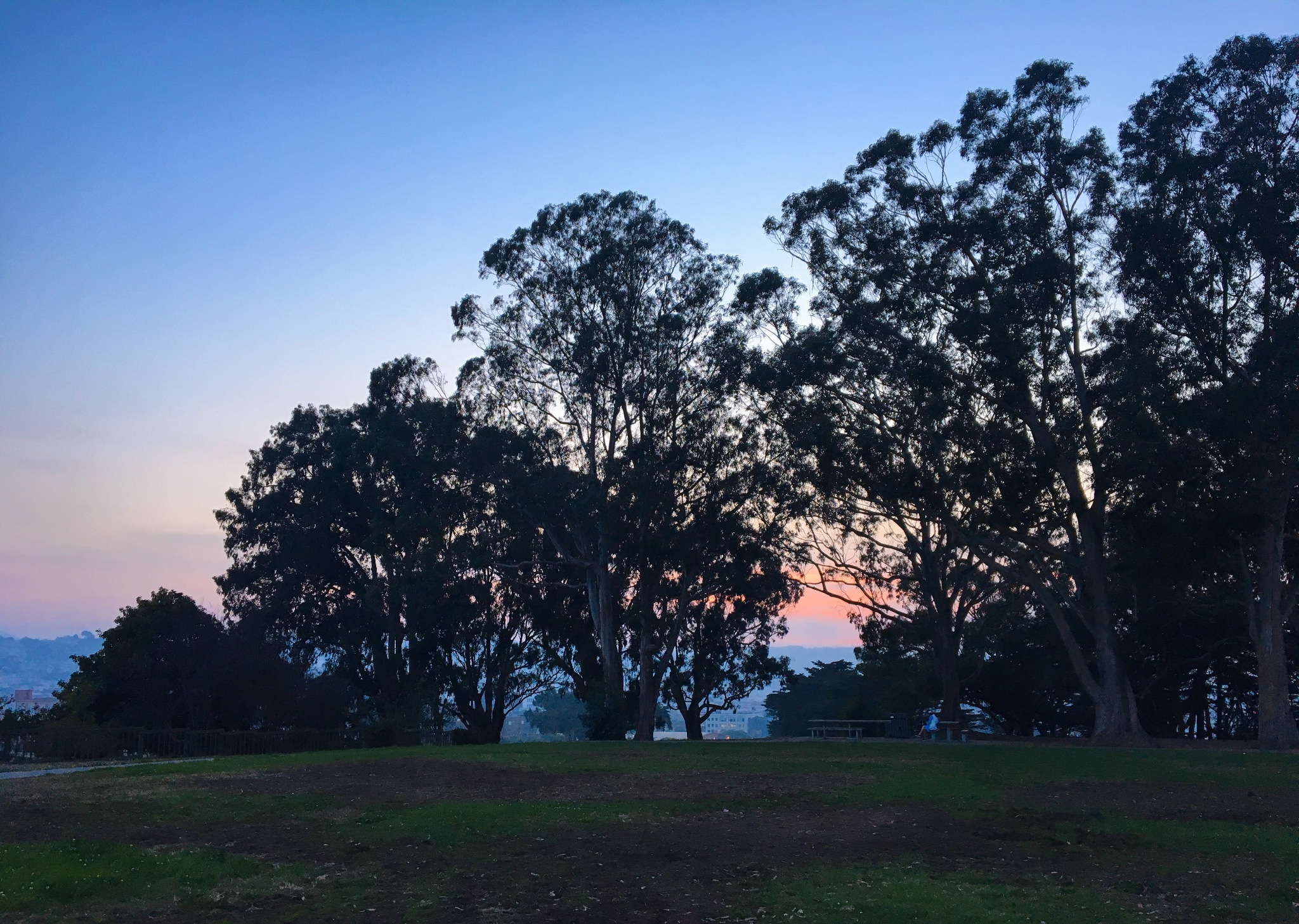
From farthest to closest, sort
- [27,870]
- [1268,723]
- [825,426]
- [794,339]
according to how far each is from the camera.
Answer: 1. [794,339]
2. [825,426]
3. [1268,723]
4. [27,870]

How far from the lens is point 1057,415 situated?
3225 cm

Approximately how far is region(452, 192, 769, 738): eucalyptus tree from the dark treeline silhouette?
0.50 feet

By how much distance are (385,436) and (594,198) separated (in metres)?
15.7

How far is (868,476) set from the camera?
1336 inches

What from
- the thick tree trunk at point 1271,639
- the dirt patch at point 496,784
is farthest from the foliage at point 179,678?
the thick tree trunk at point 1271,639

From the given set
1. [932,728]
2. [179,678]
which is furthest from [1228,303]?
[179,678]

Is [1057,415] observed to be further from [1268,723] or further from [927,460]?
[1268,723]

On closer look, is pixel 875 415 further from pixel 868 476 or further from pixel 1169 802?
pixel 1169 802

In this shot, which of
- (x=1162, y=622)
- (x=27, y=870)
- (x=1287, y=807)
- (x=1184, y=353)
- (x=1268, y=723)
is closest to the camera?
(x=27, y=870)

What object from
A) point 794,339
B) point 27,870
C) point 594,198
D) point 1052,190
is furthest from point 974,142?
point 27,870

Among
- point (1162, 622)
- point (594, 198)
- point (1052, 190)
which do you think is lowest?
point (1162, 622)

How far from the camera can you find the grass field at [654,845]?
9555mm

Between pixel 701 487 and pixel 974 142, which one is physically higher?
pixel 974 142

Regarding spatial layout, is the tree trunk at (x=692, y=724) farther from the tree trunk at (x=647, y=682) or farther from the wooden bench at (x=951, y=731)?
the wooden bench at (x=951, y=731)
